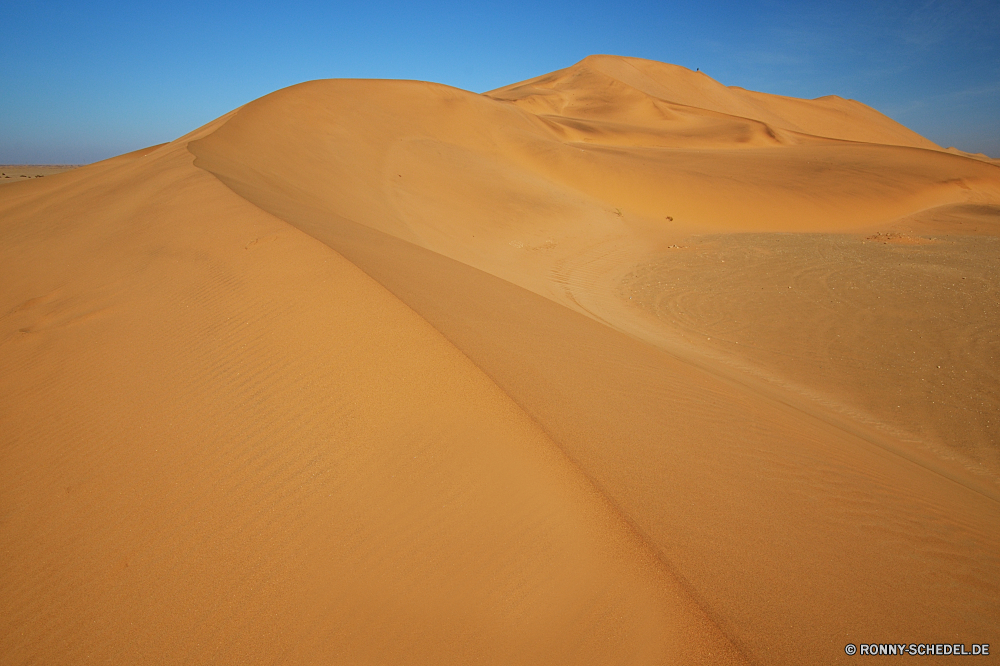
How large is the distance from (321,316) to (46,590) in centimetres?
235

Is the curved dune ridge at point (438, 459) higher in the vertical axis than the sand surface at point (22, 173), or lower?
lower

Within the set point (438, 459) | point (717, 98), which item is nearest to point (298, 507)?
point (438, 459)

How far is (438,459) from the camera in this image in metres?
2.85

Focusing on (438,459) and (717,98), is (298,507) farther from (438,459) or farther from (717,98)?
(717,98)

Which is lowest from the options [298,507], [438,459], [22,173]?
[298,507]

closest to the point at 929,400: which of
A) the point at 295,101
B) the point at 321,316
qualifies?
the point at 321,316

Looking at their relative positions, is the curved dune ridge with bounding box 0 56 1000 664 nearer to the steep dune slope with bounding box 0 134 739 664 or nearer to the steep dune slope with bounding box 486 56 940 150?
the steep dune slope with bounding box 0 134 739 664

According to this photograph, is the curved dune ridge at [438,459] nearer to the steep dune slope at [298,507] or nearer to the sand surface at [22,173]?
the steep dune slope at [298,507]

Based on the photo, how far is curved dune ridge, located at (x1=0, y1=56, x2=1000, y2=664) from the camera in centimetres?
214

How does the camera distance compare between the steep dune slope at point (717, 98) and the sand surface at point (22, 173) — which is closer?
the sand surface at point (22, 173)

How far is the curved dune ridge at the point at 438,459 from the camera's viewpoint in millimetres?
2141

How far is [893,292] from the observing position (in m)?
8.99

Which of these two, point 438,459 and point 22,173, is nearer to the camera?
point 438,459

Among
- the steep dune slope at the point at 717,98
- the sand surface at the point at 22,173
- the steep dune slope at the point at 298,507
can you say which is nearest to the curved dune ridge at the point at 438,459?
the steep dune slope at the point at 298,507
